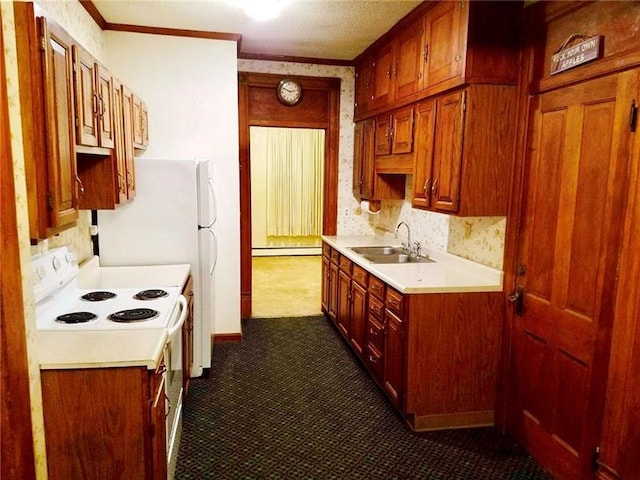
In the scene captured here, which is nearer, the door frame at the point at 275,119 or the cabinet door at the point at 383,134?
the cabinet door at the point at 383,134

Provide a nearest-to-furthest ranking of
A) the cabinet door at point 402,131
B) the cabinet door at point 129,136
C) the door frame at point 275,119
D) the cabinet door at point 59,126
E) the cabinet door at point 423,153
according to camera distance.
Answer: the cabinet door at point 59,126 < the cabinet door at point 129,136 < the cabinet door at point 423,153 < the cabinet door at point 402,131 < the door frame at point 275,119

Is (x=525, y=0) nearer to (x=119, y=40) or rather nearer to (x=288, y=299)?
(x=119, y=40)

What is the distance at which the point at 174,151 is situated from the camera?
3998mm

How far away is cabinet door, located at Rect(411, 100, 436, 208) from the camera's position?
3049 millimetres

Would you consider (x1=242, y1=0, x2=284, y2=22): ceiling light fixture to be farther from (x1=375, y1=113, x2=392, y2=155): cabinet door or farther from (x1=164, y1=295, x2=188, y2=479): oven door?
(x1=164, y1=295, x2=188, y2=479): oven door

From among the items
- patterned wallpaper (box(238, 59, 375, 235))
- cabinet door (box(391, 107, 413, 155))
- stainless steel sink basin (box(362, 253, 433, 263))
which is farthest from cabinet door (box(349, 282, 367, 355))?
patterned wallpaper (box(238, 59, 375, 235))

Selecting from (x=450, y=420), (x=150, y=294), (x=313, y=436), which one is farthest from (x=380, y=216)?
(x=150, y=294)

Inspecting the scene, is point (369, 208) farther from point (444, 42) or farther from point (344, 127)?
point (444, 42)

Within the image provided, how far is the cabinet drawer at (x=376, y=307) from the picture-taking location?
10.4 ft

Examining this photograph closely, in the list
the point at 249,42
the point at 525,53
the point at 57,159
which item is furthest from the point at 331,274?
the point at 57,159

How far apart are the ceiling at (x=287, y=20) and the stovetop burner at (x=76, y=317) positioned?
220 centimetres

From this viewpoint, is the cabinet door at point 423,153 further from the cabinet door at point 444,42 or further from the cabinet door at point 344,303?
the cabinet door at point 344,303

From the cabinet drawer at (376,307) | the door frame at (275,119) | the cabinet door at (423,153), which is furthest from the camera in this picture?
the door frame at (275,119)

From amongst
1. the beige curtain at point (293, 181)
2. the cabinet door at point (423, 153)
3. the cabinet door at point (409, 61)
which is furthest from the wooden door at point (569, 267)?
the beige curtain at point (293, 181)
